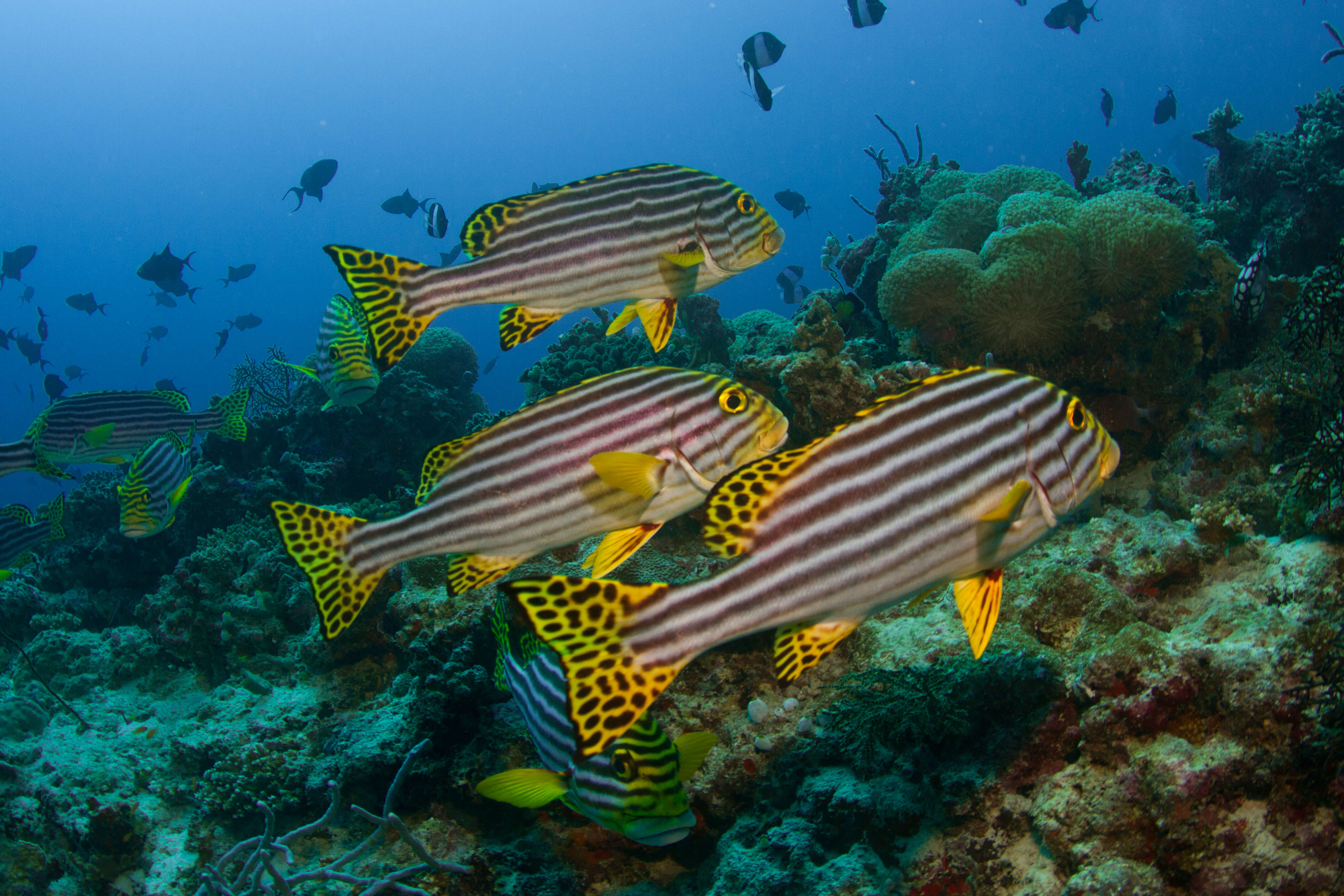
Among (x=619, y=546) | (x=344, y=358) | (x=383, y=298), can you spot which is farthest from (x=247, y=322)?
(x=619, y=546)

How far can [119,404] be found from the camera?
7633 millimetres

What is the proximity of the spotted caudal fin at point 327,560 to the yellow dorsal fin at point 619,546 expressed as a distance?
111 centimetres

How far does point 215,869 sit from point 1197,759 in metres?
5.03

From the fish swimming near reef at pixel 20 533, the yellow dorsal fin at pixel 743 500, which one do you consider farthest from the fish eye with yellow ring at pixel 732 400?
the fish swimming near reef at pixel 20 533

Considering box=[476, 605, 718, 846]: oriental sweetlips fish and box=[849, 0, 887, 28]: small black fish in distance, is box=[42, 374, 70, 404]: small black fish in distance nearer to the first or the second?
box=[476, 605, 718, 846]: oriental sweetlips fish

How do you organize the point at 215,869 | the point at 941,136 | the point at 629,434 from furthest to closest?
the point at 941,136
the point at 215,869
the point at 629,434

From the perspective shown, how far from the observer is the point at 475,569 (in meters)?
3.04

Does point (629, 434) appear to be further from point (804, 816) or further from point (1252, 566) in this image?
point (1252, 566)

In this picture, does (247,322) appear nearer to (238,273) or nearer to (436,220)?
(238,273)

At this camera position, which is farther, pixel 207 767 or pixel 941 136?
pixel 941 136

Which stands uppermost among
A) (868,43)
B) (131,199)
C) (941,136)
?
(131,199)

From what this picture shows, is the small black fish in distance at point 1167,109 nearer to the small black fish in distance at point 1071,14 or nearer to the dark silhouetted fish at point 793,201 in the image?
the small black fish in distance at point 1071,14

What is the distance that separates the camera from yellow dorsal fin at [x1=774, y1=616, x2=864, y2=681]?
6.92 feet

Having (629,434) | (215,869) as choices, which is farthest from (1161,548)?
(215,869)
